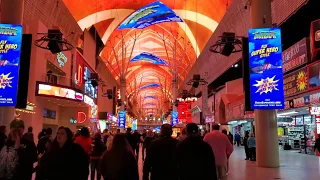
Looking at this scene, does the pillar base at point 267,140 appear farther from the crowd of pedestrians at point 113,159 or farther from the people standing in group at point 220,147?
the crowd of pedestrians at point 113,159

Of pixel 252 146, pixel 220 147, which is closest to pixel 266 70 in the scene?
pixel 252 146

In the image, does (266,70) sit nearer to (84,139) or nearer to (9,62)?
(84,139)

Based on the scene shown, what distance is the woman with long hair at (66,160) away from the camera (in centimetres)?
362

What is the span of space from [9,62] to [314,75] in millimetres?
11768

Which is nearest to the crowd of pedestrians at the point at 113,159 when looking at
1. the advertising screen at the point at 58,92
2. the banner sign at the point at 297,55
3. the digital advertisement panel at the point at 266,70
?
the digital advertisement panel at the point at 266,70

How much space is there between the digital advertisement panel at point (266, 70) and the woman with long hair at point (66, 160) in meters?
9.91

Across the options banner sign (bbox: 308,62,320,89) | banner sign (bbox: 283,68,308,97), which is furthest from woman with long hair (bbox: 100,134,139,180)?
banner sign (bbox: 283,68,308,97)

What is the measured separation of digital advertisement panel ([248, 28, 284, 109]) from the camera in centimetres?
1255

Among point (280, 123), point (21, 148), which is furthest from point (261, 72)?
point (280, 123)

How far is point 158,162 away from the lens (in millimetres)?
4516

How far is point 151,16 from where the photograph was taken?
43.1 meters

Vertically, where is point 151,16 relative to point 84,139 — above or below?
above

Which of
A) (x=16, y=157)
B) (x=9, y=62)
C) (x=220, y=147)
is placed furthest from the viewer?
(x=9, y=62)

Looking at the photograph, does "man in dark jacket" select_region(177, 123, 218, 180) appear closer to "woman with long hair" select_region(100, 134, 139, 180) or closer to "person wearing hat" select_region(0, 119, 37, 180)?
"woman with long hair" select_region(100, 134, 139, 180)
